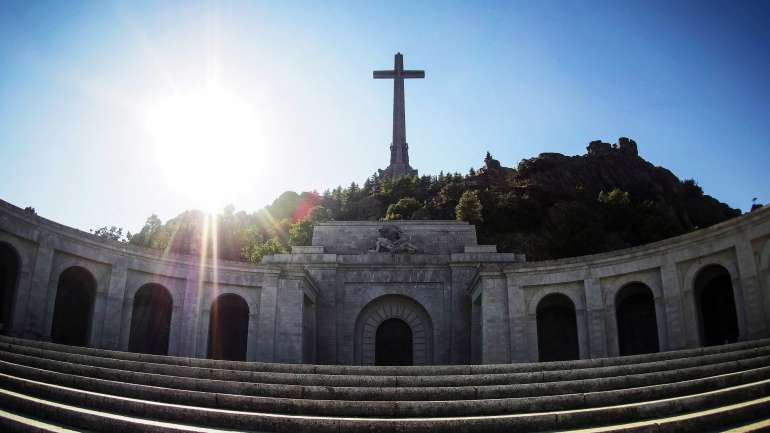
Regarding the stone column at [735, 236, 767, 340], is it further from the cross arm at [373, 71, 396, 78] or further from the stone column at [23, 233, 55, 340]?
the cross arm at [373, 71, 396, 78]

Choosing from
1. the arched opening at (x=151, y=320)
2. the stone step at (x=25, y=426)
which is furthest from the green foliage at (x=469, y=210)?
the stone step at (x=25, y=426)

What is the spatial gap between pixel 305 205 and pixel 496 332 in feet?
197

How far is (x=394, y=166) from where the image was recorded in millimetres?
75438

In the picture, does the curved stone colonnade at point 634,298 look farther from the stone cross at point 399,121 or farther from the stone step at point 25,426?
the stone cross at point 399,121

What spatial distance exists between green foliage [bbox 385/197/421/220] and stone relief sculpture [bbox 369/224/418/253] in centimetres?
2872

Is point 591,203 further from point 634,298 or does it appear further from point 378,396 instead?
point 378,396

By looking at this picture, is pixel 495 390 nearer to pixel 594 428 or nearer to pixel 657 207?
pixel 594 428

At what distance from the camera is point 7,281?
77.2ft

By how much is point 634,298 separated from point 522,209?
3662 cm

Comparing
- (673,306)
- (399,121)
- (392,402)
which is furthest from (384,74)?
(392,402)

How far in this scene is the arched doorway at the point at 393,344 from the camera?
31000 mm

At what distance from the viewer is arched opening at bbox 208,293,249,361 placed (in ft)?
97.2

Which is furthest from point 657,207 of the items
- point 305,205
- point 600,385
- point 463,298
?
point 600,385

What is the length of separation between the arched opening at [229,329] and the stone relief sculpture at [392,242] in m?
7.23
